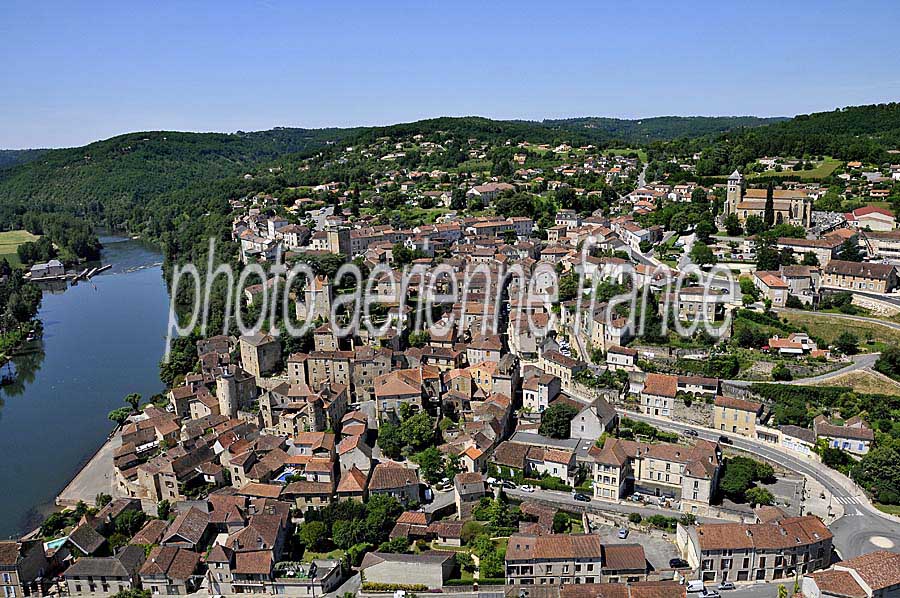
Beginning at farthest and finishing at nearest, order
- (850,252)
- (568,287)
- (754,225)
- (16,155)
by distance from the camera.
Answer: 1. (16,155)
2. (754,225)
3. (568,287)
4. (850,252)

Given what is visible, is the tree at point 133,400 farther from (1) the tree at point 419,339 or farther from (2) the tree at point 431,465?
(2) the tree at point 431,465

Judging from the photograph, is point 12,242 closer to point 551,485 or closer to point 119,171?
point 119,171

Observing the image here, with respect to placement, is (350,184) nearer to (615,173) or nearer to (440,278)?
(615,173)

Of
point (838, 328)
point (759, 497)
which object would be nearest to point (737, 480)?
point (759, 497)

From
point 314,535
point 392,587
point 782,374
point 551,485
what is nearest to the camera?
point 392,587

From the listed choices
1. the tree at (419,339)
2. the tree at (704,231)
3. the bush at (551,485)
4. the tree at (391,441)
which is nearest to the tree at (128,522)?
the tree at (391,441)
